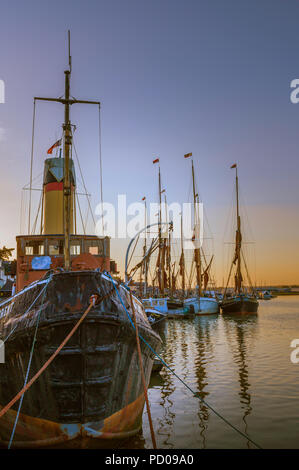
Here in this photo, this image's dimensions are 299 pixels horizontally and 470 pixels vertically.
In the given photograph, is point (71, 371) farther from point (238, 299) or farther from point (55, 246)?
point (238, 299)

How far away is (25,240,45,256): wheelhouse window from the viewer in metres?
12.0

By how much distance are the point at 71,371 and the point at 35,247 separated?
6.66 meters

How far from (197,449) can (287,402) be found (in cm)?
444

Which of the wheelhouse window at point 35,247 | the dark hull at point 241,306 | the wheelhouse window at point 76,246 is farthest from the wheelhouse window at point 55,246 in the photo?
the dark hull at point 241,306

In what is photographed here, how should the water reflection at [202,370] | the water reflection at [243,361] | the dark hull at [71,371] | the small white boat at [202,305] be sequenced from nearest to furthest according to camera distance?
the dark hull at [71,371]
the water reflection at [202,370]
the water reflection at [243,361]
the small white boat at [202,305]

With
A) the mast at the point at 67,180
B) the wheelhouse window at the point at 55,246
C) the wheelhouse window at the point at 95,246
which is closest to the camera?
the mast at the point at 67,180

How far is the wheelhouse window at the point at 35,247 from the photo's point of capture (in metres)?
12.0

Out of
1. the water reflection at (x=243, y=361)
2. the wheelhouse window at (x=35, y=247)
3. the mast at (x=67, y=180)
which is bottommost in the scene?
the water reflection at (x=243, y=361)

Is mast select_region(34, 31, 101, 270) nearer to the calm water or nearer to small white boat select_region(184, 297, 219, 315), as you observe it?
the calm water

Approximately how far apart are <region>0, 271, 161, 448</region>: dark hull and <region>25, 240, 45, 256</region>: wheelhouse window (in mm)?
5168

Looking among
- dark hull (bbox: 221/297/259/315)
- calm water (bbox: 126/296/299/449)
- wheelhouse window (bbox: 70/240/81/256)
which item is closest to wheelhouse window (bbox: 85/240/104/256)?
wheelhouse window (bbox: 70/240/81/256)

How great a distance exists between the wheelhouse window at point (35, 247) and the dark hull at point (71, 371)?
517 centimetres

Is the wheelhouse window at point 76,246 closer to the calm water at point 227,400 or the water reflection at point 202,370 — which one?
the calm water at point 227,400
